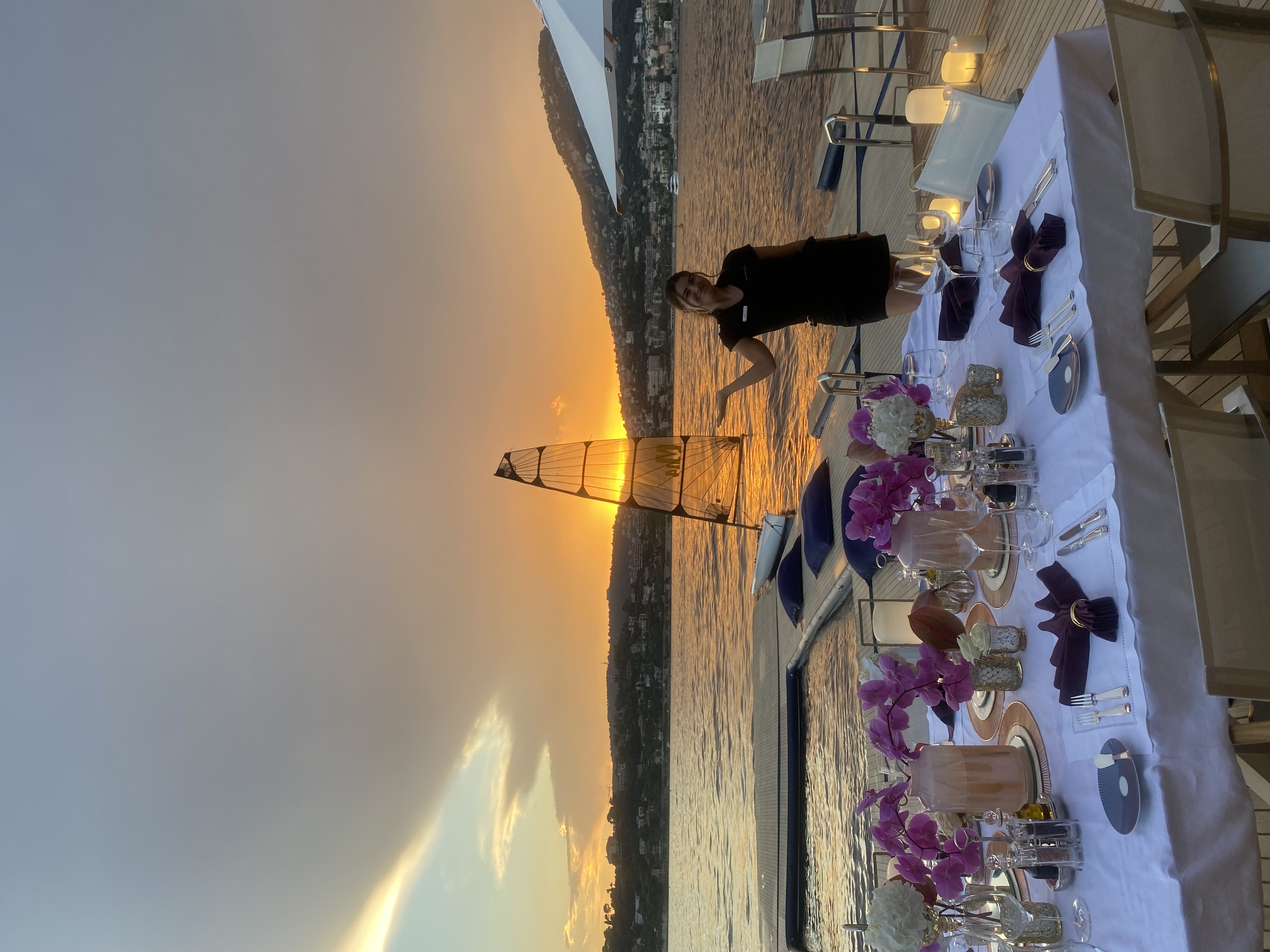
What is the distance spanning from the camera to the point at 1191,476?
4.04 ft

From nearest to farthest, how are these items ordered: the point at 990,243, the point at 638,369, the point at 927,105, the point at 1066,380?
the point at 1066,380
the point at 990,243
the point at 927,105
the point at 638,369

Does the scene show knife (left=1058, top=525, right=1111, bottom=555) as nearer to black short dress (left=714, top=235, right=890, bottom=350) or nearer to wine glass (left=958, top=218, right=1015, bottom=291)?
wine glass (left=958, top=218, right=1015, bottom=291)

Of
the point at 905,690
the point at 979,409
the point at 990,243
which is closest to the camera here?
the point at 905,690

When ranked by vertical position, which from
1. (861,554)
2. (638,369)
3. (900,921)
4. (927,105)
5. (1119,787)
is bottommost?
(900,921)

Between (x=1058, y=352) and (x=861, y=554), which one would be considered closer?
(x=1058, y=352)

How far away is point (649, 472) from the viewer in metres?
8.52

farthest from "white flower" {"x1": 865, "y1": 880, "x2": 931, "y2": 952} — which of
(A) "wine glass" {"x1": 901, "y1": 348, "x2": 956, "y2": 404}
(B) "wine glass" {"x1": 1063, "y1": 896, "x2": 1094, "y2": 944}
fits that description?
(A) "wine glass" {"x1": 901, "y1": 348, "x2": 956, "y2": 404}

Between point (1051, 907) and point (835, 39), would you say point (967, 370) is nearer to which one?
point (1051, 907)

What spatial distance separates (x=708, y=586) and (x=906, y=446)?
8.21 meters

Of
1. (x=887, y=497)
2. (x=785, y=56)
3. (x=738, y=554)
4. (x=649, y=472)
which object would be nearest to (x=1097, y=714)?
(x=887, y=497)

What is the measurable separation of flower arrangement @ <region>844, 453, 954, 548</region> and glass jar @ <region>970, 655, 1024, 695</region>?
1.04 ft

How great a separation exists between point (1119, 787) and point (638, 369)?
1371 cm

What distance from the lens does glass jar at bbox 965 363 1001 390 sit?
177 cm

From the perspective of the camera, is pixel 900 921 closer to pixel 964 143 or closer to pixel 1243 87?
pixel 1243 87
